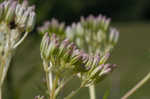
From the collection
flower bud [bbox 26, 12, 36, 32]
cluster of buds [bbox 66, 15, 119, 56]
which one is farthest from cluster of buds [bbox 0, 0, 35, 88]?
cluster of buds [bbox 66, 15, 119, 56]

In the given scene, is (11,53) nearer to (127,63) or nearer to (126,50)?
(127,63)

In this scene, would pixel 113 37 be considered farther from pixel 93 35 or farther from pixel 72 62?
pixel 72 62

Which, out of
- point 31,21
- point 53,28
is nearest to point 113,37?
point 53,28

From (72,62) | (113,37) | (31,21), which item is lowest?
(113,37)

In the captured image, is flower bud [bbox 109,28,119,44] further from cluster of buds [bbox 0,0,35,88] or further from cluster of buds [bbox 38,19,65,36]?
cluster of buds [bbox 0,0,35,88]

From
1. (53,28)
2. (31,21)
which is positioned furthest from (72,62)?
(53,28)

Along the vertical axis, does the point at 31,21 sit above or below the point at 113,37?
above

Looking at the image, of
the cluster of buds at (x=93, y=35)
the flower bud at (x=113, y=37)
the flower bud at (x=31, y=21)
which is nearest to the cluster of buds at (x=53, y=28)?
the cluster of buds at (x=93, y=35)

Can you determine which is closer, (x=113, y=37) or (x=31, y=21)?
(x=31, y=21)
